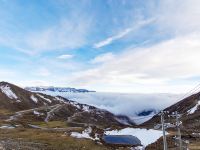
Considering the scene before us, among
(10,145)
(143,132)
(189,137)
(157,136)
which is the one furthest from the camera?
(143,132)

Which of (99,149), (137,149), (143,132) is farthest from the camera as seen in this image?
(143,132)

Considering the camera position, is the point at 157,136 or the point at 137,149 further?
the point at 157,136

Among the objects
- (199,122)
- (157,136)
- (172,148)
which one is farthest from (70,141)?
(199,122)

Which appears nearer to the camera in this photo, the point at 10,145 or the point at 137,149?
the point at 10,145

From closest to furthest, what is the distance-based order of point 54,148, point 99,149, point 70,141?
1. point 54,148
2. point 99,149
3. point 70,141

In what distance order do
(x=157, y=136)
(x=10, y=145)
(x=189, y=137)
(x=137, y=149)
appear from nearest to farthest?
(x=10, y=145)
(x=137, y=149)
(x=189, y=137)
(x=157, y=136)

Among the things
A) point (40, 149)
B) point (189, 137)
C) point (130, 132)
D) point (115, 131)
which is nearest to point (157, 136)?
point (189, 137)

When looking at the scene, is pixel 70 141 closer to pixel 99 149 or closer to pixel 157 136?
pixel 99 149

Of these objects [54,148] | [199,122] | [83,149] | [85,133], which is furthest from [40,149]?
[199,122]

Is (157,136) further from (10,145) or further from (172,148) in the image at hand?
(10,145)
